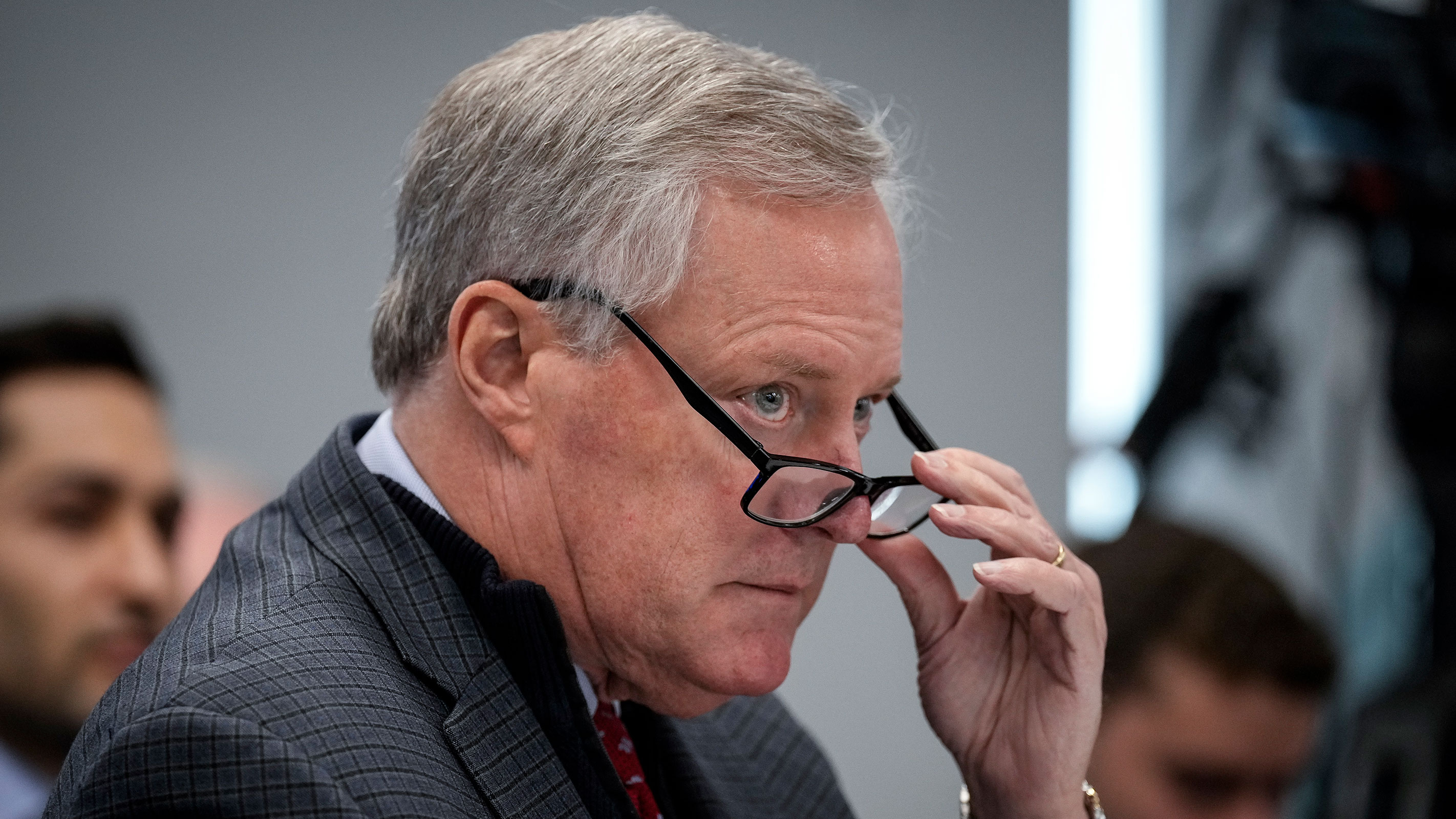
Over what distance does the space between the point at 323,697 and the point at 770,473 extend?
42 centimetres

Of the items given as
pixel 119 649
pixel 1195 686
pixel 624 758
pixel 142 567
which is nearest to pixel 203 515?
pixel 142 567

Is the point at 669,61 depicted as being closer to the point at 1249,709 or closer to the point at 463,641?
the point at 463,641

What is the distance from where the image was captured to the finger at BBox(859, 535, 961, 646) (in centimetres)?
146

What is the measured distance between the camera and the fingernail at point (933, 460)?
131cm

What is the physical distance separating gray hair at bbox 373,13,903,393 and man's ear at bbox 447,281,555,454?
3 centimetres

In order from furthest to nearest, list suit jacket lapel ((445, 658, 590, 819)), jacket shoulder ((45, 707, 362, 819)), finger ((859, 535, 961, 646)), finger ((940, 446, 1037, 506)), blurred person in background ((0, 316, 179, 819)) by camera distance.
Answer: blurred person in background ((0, 316, 179, 819))
finger ((859, 535, 961, 646))
finger ((940, 446, 1037, 506))
suit jacket lapel ((445, 658, 590, 819))
jacket shoulder ((45, 707, 362, 819))

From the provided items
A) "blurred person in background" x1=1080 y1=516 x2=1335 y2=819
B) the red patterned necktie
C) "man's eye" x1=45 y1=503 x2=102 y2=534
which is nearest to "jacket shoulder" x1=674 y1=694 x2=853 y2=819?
the red patterned necktie

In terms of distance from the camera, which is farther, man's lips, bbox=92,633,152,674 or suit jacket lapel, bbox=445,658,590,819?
man's lips, bbox=92,633,152,674

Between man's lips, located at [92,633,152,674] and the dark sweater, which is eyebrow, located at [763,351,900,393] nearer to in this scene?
the dark sweater

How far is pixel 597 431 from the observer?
114 centimetres

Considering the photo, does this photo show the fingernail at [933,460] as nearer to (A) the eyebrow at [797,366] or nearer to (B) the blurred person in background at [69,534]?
(A) the eyebrow at [797,366]

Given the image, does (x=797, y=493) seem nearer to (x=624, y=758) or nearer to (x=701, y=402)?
(x=701, y=402)

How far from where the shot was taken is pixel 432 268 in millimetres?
1241

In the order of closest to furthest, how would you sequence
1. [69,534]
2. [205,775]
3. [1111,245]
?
[205,775]
[69,534]
[1111,245]
